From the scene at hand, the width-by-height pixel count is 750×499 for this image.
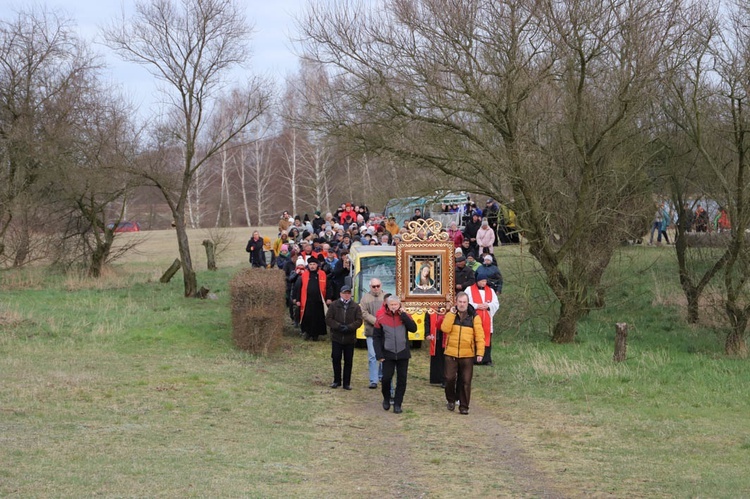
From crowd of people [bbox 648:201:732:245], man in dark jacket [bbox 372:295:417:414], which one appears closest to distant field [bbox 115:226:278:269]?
crowd of people [bbox 648:201:732:245]

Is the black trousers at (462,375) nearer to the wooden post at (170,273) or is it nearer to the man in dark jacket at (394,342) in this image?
the man in dark jacket at (394,342)

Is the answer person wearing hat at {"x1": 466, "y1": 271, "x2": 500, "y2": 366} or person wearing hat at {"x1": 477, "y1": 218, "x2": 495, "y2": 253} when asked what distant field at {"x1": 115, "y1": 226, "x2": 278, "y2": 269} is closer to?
person wearing hat at {"x1": 477, "y1": 218, "x2": 495, "y2": 253}

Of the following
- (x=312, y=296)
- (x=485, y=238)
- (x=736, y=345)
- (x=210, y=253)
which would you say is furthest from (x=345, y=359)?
(x=210, y=253)

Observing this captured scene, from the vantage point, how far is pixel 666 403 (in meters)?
14.8

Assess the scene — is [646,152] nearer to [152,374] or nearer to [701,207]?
[701,207]

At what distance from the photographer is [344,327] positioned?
15.6 meters

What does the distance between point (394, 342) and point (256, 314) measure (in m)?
5.35

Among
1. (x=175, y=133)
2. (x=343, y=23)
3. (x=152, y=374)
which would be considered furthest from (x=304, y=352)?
(x=175, y=133)

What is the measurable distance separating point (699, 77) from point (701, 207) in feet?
19.4

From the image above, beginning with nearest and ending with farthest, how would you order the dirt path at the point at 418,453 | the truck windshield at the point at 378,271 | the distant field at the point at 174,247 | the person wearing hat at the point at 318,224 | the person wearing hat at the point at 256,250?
1. the dirt path at the point at 418,453
2. the truck windshield at the point at 378,271
3. the person wearing hat at the point at 256,250
4. the person wearing hat at the point at 318,224
5. the distant field at the point at 174,247

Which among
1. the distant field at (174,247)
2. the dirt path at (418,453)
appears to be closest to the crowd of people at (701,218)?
the dirt path at (418,453)

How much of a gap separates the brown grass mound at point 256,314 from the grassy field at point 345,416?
0.34 m

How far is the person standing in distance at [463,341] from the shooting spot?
45.4 feet

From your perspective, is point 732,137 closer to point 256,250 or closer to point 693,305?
point 693,305
